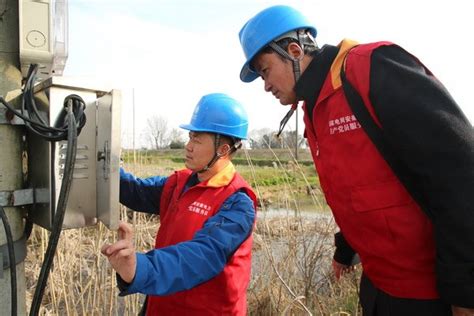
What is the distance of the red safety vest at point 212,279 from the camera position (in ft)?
5.97

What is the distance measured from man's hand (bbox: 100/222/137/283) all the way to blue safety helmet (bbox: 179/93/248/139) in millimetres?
1025

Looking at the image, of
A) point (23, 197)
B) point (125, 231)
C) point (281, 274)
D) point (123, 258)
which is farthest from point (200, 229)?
point (281, 274)

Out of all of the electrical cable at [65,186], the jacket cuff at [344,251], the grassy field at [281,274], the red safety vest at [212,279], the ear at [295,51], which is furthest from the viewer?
the grassy field at [281,274]

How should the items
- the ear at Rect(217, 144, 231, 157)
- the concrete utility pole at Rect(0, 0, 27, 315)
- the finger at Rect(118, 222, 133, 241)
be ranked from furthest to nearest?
the ear at Rect(217, 144, 231, 157), the finger at Rect(118, 222, 133, 241), the concrete utility pole at Rect(0, 0, 27, 315)

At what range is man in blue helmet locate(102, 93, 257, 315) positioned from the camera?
1255 millimetres

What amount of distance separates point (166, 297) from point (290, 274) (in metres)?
1.38

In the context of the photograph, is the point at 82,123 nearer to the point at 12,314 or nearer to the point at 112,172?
the point at 112,172

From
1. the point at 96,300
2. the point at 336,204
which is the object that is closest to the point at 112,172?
the point at 336,204

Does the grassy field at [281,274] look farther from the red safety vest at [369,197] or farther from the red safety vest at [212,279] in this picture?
the red safety vest at [369,197]

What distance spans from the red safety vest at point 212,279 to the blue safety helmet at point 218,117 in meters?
0.28

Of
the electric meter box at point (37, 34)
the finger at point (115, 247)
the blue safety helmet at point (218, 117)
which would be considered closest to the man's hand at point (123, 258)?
the finger at point (115, 247)

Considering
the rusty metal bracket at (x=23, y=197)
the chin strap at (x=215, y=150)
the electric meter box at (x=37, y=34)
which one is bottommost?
the rusty metal bracket at (x=23, y=197)

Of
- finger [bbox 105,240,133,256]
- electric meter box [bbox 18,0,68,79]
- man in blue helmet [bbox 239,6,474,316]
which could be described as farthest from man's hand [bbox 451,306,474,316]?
electric meter box [bbox 18,0,68,79]

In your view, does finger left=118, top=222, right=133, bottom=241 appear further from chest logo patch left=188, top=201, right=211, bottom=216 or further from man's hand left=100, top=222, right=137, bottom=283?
→ chest logo patch left=188, top=201, right=211, bottom=216
